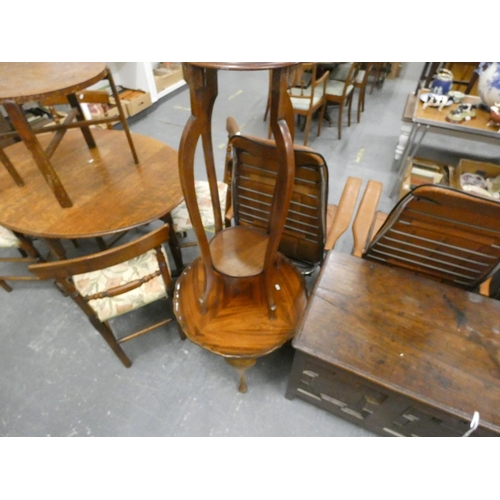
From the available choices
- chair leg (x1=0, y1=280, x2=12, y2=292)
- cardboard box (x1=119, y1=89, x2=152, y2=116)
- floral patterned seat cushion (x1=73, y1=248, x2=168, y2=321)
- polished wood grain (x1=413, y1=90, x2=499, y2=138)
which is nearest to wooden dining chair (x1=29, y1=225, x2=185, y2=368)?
floral patterned seat cushion (x1=73, y1=248, x2=168, y2=321)

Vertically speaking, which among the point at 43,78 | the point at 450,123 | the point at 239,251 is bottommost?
the point at 239,251

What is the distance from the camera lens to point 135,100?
2988mm

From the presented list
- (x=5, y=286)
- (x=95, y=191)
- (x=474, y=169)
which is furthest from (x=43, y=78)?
(x=474, y=169)

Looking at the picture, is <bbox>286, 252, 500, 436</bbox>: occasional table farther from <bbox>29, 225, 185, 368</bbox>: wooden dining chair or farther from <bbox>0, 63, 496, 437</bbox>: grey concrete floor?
<bbox>29, 225, 185, 368</bbox>: wooden dining chair

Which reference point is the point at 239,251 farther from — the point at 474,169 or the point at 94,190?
the point at 474,169

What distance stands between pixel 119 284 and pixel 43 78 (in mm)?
750

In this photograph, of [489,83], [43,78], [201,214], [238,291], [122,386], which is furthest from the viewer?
[489,83]

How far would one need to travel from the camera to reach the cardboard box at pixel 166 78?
11.2 ft

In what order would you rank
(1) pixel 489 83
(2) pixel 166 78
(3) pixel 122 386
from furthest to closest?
(2) pixel 166 78
(1) pixel 489 83
(3) pixel 122 386

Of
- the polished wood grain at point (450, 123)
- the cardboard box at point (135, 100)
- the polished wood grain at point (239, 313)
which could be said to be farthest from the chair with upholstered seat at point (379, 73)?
the polished wood grain at point (239, 313)

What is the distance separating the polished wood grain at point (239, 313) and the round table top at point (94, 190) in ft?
1.25

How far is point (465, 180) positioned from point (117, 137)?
7.40ft

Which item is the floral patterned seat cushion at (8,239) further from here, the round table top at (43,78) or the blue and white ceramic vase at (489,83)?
the blue and white ceramic vase at (489,83)
